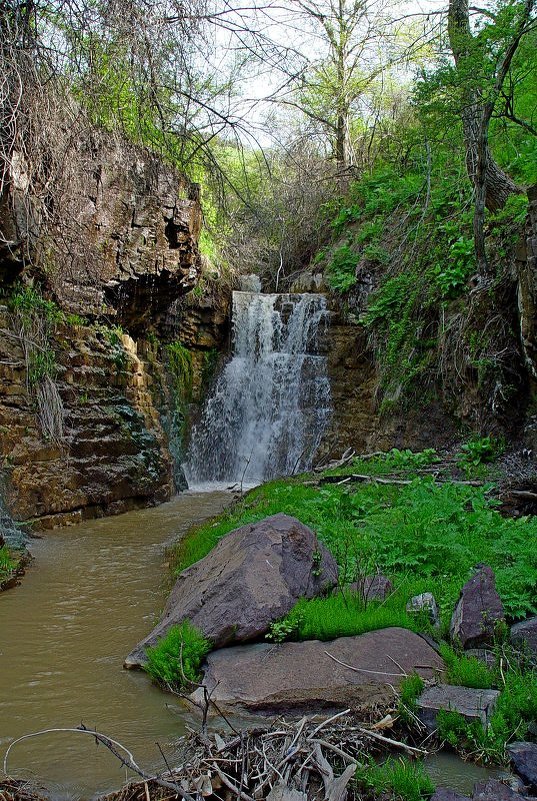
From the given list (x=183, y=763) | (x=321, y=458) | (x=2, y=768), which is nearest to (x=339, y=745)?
(x=183, y=763)

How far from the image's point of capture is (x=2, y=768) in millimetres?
2818

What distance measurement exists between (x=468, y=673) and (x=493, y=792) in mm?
891

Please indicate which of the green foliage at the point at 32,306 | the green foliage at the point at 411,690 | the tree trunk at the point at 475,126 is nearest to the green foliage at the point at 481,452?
the tree trunk at the point at 475,126

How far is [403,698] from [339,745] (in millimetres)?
483

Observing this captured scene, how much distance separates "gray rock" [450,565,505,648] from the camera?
3510 mm

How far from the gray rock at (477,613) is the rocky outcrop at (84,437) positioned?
6.28 m

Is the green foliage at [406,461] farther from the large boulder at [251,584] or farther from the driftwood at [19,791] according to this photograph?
the driftwood at [19,791]

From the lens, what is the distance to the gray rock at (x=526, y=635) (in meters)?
3.39

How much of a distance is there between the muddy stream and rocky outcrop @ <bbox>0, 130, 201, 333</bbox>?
4.20 m

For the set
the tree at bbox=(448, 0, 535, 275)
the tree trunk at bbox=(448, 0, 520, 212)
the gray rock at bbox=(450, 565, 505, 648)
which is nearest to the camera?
the gray rock at bbox=(450, 565, 505, 648)

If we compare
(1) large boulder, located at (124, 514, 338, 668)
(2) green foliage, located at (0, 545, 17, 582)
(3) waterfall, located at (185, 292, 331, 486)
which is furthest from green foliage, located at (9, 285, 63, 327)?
(1) large boulder, located at (124, 514, 338, 668)

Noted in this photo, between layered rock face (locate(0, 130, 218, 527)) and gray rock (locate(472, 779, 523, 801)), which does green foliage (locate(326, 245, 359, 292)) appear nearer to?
layered rock face (locate(0, 130, 218, 527))

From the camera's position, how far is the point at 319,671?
340 centimetres

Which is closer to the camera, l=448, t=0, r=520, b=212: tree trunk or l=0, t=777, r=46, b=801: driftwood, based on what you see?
l=0, t=777, r=46, b=801: driftwood
